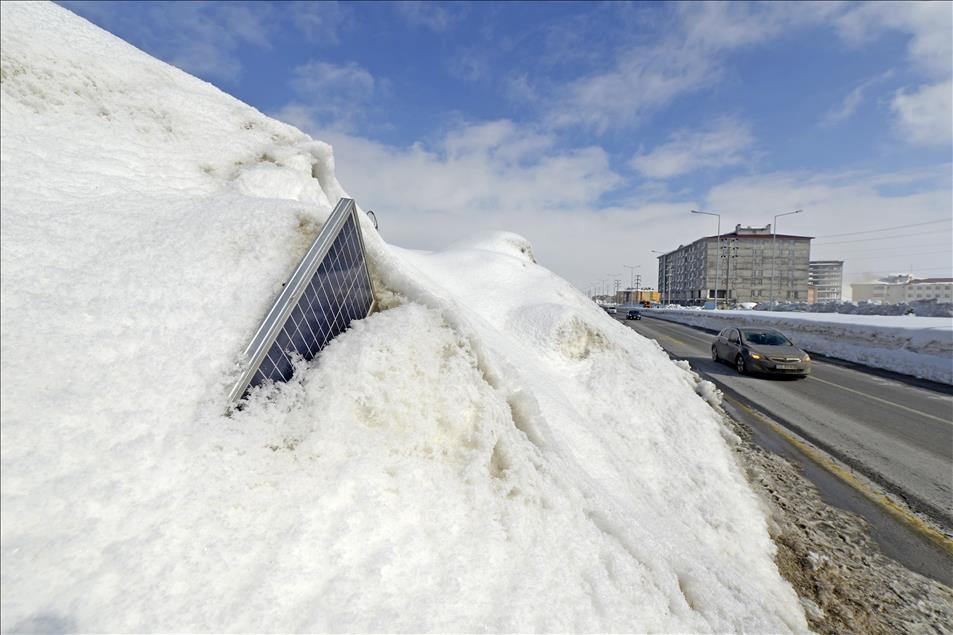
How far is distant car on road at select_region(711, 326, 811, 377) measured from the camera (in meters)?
10.4

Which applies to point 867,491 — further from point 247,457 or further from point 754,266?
point 754,266

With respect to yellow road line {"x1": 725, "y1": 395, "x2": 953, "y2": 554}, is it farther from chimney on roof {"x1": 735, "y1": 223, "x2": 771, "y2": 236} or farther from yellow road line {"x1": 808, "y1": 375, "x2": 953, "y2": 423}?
chimney on roof {"x1": 735, "y1": 223, "x2": 771, "y2": 236}

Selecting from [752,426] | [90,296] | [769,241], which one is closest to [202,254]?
[90,296]

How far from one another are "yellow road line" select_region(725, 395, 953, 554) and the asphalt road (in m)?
0.20

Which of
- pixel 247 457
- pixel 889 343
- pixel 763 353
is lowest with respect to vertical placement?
pixel 889 343

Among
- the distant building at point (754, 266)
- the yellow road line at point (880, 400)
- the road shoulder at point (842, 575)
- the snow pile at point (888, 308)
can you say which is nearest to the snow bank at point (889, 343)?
the yellow road line at point (880, 400)

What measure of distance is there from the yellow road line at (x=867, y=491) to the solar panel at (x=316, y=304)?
6479 millimetres

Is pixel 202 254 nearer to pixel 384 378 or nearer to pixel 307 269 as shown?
pixel 307 269

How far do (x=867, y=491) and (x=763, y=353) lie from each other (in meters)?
7.08

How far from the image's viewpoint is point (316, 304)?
286cm

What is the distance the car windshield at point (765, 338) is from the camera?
451 inches

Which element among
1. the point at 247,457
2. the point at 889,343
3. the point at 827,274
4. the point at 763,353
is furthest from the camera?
the point at 827,274

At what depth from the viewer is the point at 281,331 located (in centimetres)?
243

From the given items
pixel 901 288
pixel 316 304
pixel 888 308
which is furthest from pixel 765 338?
pixel 901 288
